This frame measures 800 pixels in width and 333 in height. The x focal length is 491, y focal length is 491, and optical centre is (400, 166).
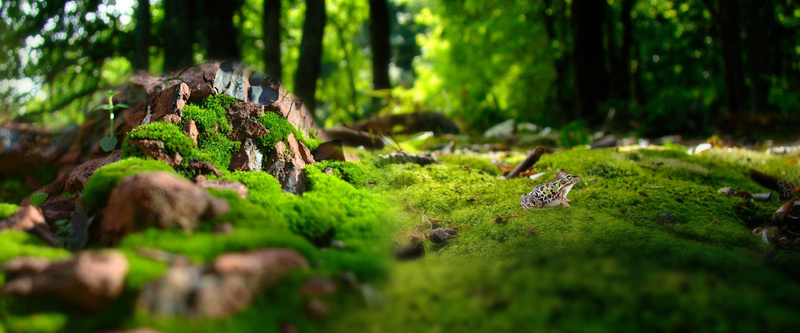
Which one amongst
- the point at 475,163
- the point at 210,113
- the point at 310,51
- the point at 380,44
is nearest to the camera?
the point at 210,113

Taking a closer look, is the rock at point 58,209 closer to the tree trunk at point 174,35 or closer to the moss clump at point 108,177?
the moss clump at point 108,177

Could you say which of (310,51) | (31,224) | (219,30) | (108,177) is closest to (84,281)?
(108,177)

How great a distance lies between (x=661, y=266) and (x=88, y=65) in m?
9.76

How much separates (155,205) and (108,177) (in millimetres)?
523

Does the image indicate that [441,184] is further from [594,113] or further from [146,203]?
[594,113]

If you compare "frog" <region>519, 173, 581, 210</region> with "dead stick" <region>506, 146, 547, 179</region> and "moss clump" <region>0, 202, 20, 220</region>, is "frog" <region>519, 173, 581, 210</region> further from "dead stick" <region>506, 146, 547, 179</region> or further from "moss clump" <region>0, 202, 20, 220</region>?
"moss clump" <region>0, 202, 20, 220</region>

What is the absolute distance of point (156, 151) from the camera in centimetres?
263

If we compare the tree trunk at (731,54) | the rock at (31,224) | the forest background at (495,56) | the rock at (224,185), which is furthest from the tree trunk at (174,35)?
the tree trunk at (731,54)

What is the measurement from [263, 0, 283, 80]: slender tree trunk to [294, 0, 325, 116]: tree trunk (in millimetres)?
554

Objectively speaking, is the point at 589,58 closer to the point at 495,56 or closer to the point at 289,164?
the point at 495,56

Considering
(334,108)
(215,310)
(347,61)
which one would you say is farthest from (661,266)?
(334,108)

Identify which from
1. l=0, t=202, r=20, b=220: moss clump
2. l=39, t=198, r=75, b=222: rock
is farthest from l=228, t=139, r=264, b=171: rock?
l=0, t=202, r=20, b=220: moss clump

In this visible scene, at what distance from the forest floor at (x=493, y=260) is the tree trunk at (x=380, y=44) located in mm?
9774

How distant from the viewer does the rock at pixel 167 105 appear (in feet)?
A: 9.52
